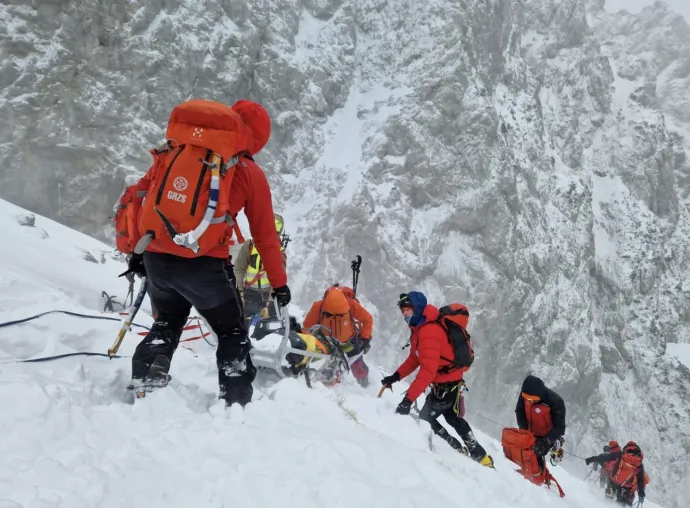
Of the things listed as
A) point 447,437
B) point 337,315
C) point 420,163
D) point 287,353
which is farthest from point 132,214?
point 420,163

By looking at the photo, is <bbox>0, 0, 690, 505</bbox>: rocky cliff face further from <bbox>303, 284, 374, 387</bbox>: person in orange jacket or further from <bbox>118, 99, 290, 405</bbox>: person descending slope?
<bbox>118, 99, 290, 405</bbox>: person descending slope

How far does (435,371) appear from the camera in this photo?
17.8 feet

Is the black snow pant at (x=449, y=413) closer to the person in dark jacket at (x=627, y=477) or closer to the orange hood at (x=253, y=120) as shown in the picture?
the orange hood at (x=253, y=120)

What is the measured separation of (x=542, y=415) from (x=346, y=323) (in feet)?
10.2

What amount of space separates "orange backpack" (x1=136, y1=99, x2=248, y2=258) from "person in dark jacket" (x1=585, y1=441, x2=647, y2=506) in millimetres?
10455

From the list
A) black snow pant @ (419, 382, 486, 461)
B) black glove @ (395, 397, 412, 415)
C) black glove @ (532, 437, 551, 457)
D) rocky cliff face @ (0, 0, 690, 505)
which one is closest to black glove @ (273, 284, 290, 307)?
black glove @ (395, 397, 412, 415)

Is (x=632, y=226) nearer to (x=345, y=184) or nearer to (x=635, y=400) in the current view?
(x=635, y=400)

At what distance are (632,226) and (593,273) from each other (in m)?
8.12

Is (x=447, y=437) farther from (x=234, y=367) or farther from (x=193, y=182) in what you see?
(x=193, y=182)

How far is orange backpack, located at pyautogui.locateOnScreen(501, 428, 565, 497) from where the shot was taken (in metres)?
6.27

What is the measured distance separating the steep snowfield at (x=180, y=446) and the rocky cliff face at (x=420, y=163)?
82.7 feet

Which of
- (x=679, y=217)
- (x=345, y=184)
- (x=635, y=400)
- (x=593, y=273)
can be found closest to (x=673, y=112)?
(x=679, y=217)

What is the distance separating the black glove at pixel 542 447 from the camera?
633 cm

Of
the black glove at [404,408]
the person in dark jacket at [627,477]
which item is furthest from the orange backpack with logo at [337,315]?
the person in dark jacket at [627,477]
